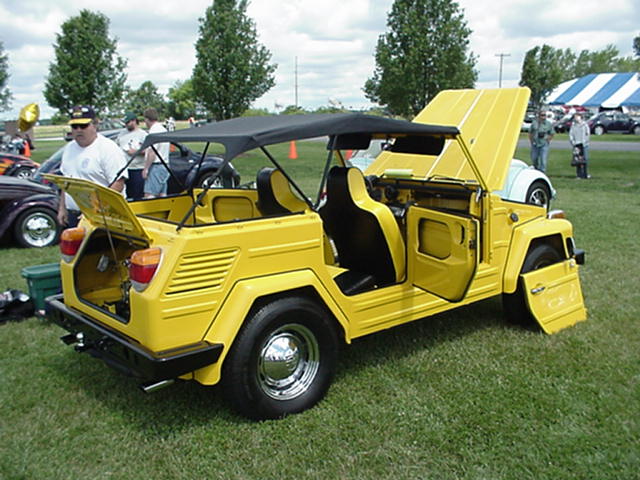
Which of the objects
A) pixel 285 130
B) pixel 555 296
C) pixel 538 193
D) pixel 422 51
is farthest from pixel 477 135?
pixel 422 51

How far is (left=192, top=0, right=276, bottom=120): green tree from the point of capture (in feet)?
82.3

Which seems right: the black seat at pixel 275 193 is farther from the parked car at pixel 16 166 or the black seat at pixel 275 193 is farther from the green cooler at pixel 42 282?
the parked car at pixel 16 166

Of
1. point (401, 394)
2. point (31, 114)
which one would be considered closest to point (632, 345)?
point (401, 394)

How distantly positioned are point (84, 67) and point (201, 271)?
1127 inches

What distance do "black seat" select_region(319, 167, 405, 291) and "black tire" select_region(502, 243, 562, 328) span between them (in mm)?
1179

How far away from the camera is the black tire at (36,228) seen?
822 centimetres

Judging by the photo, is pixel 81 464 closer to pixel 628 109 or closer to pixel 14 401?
pixel 14 401

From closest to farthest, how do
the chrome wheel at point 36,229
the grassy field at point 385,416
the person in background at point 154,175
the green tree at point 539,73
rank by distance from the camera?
the grassy field at point 385,416 < the person in background at point 154,175 < the chrome wheel at point 36,229 < the green tree at point 539,73

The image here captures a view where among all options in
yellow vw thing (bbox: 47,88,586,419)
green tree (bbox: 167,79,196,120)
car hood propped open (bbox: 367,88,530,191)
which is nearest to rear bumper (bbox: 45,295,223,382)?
yellow vw thing (bbox: 47,88,586,419)

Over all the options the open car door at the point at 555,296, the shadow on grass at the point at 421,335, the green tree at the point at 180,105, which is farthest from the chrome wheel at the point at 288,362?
the green tree at the point at 180,105

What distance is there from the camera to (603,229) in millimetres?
8867

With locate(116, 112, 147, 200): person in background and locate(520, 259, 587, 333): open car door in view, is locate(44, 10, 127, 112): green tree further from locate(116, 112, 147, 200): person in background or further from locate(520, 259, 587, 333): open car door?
locate(520, 259, 587, 333): open car door

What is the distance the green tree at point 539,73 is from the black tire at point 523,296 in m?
48.4

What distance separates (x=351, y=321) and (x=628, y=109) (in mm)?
48775
